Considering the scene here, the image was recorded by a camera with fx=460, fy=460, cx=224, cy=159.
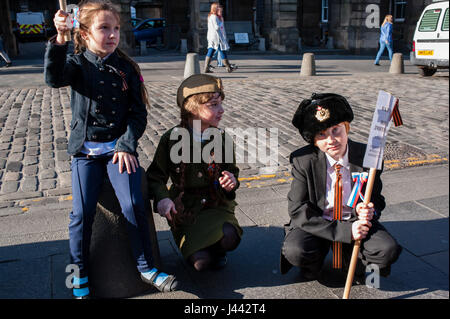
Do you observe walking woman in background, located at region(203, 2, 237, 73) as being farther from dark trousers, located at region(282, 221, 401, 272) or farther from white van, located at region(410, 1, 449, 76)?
dark trousers, located at region(282, 221, 401, 272)

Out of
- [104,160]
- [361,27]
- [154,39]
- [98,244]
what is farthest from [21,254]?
[154,39]

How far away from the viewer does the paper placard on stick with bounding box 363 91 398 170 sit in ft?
7.17

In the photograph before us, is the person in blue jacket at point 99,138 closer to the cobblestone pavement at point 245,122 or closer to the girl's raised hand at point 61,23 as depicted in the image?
the girl's raised hand at point 61,23

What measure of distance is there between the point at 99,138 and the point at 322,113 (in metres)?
1.31

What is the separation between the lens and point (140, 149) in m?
5.79

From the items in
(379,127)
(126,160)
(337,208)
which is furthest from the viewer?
(337,208)

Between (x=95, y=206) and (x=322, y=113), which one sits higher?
(x=322, y=113)

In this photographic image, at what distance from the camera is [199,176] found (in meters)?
3.00

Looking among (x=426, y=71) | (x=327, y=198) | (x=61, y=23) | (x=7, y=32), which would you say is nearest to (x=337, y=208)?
(x=327, y=198)

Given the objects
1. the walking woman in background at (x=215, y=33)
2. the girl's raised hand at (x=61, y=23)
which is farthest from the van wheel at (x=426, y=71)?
the girl's raised hand at (x=61, y=23)

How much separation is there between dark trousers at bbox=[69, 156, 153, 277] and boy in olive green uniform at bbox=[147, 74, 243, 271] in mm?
197

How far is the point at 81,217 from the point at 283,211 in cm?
194

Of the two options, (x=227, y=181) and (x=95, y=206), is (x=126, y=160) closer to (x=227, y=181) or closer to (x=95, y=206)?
(x=95, y=206)

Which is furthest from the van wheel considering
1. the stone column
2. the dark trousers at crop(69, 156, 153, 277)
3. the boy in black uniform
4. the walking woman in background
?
the stone column
